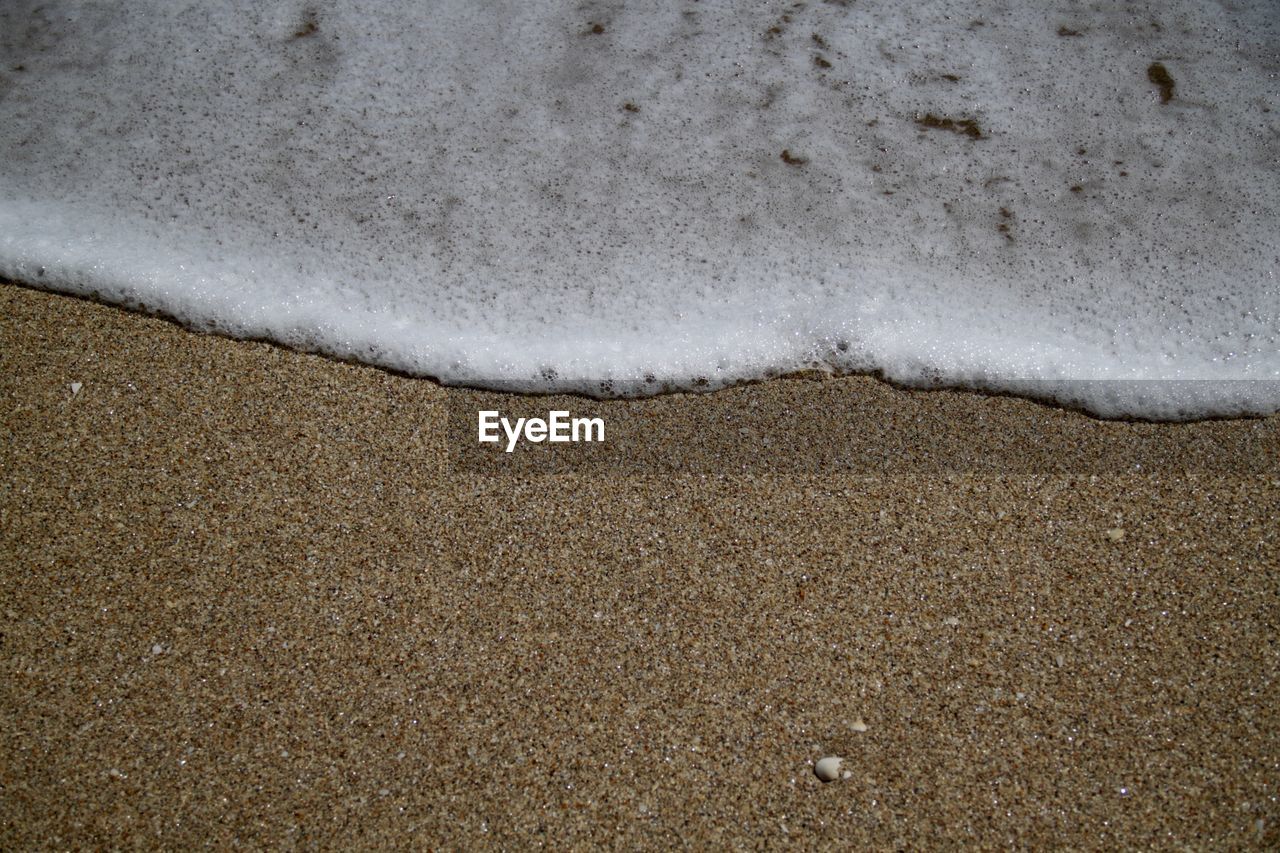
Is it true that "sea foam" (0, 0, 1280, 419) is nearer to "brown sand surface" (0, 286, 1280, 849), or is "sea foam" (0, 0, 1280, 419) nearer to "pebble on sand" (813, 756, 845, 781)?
"brown sand surface" (0, 286, 1280, 849)

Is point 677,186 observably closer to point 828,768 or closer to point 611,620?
point 611,620

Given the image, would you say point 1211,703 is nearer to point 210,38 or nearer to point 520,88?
point 520,88

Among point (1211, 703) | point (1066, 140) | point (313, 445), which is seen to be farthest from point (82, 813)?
point (1066, 140)

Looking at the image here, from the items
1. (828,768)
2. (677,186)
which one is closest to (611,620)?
(828,768)
